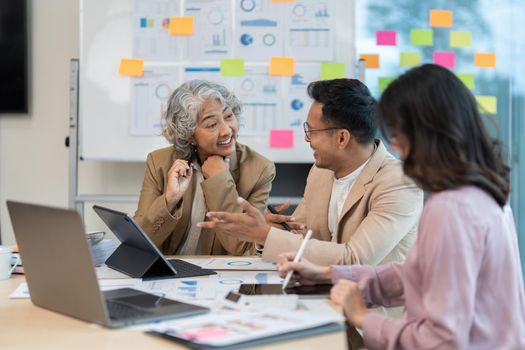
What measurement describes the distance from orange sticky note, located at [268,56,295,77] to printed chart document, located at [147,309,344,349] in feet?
6.68

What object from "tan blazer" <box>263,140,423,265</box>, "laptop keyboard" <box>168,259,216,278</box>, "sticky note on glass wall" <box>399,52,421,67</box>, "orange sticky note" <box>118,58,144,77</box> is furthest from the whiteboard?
"laptop keyboard" <box>168,259,216,278</box>

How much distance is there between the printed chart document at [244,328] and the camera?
111 centimetres

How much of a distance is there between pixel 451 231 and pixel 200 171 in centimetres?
152

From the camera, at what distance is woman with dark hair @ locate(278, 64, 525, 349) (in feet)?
3.80

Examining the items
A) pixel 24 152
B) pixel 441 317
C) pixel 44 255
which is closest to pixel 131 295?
pixel 44 255

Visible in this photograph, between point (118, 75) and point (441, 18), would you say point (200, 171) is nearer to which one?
point (118, 75)

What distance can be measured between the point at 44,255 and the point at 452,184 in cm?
Answer: 79

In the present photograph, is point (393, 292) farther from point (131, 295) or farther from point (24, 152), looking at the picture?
point (24, 152)

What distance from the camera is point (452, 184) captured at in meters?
1.22

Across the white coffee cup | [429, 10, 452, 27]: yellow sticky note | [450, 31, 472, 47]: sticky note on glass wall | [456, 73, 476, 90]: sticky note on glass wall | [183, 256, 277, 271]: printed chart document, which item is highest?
[429, 10, 452, 27]: yellow sticky note

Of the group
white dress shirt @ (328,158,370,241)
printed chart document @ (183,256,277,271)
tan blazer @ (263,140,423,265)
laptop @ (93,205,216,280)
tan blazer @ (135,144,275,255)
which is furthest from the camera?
tan blazer @ (135,144,275,255)

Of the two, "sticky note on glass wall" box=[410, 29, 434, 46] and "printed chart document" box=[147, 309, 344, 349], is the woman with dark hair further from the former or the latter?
"sticky note on glass wall" box=[410, 29, 434, 46]

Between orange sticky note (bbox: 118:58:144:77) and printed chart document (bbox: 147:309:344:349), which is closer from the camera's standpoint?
printed chart document (bbox: 147:309:344:349)

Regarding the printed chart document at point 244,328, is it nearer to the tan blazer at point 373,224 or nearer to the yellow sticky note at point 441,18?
the tan blazer at point 373,224
